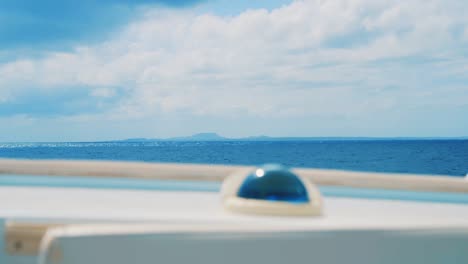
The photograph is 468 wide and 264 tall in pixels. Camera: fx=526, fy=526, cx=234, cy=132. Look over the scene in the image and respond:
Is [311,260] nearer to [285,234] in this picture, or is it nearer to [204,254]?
[285,234]

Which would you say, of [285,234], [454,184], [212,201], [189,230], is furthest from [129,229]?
[454,184]

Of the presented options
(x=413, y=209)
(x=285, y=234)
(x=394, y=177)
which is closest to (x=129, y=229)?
(x=285, y=234)

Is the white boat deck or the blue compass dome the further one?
the blue compass dome

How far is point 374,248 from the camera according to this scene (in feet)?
2.62

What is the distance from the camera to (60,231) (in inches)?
28.8

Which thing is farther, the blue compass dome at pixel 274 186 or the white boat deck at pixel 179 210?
the blue compass dome at pixel 274 186

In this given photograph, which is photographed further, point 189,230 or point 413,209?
point 413,209

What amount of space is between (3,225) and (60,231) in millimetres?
421

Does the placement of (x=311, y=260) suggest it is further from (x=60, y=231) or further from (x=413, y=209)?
(x=413, y=209)

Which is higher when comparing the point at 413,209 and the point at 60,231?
the point at 60,231

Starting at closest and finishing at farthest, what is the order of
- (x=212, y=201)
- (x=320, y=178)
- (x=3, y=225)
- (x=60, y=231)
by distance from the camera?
(x=60, y=231), (x=3, y=225), (x=212, y=201), (x=320, y=178)

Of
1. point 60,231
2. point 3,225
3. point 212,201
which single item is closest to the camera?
point 60,231

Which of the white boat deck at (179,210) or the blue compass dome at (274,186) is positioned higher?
the blue compass dome at (274,186)

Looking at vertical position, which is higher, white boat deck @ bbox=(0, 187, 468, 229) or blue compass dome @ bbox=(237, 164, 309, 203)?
blue compass dome @ bbox=(237, 164, 309, 203)
